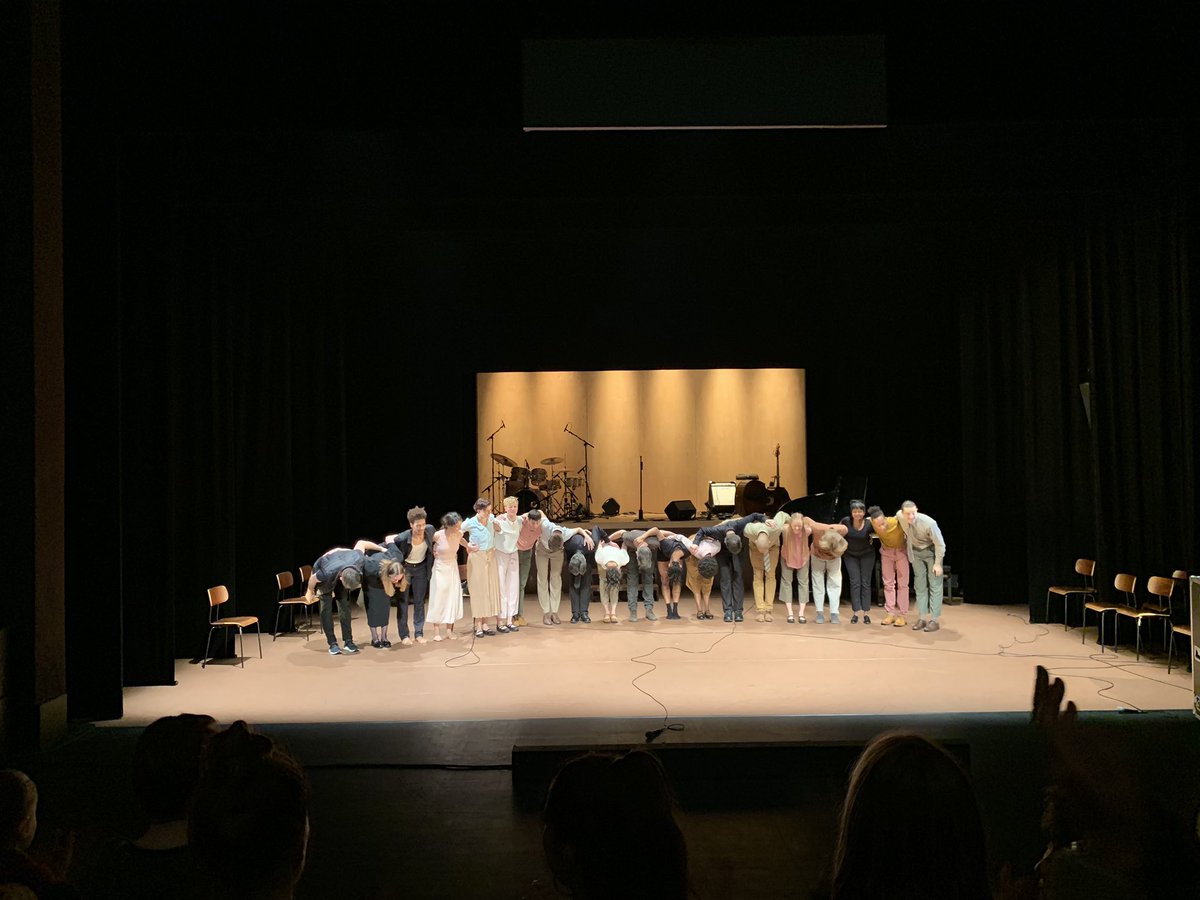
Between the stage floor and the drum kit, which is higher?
→ the drum kit

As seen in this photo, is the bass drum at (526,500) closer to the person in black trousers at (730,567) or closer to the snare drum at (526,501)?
the snare drum at (526,501)

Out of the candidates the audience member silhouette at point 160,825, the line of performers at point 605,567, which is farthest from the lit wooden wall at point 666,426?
the audience member silhouette at point 160,825

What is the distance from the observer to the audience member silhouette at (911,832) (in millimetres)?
1476

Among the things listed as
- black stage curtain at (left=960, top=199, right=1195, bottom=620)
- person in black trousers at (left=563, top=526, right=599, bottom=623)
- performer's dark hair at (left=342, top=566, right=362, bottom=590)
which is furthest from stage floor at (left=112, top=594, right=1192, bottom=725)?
black stage curtain at (left=960, top=199, right=1195, bottom=620)

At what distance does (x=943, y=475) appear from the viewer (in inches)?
506

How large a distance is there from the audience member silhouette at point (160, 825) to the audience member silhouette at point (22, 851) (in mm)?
72

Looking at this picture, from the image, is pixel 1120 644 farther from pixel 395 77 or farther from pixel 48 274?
pixel 48 274

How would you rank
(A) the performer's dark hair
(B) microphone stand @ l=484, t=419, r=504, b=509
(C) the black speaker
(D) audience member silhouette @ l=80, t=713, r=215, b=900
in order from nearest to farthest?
1. (D) audience member silhouette @ l=80, t=713, r=215, b=900
2. (A) the performer's dark hair
3. (C) the black speaker
4. (B) microphone stand @ l=484, t=419, r=504, b=509

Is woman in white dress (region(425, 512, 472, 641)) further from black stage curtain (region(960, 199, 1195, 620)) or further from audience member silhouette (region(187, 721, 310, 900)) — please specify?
audience member silhouette (region(187, 721, 310, 900))

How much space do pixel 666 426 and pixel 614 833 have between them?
1358cm

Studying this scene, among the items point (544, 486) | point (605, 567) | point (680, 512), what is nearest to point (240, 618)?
point (605, 567)

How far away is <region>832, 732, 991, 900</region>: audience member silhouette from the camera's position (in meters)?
1.48

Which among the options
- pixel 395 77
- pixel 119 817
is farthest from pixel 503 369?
pixel 119 817

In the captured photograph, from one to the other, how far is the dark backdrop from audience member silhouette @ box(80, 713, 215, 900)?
4.88 meters
